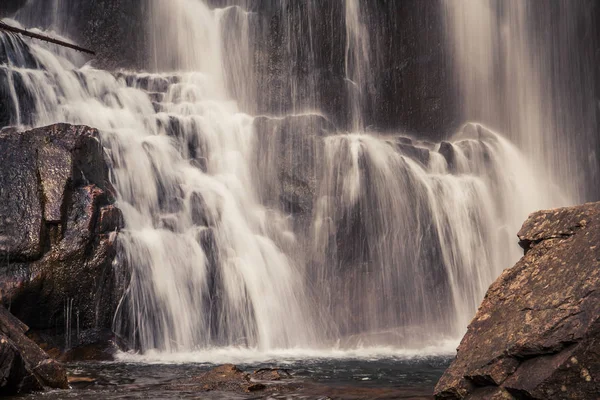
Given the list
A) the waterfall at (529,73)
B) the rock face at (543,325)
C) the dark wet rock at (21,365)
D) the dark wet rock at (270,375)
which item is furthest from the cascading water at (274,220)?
the rock face at (543,325)

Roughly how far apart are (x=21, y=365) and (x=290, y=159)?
11.0 metres

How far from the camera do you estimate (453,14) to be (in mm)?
22922

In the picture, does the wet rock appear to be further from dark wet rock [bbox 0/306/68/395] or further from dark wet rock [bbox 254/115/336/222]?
dark wet rock [bbox 254/115/336/222]

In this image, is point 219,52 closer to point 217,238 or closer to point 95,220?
point 217,238

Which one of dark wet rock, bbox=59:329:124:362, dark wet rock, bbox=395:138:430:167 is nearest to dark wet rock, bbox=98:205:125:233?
dark wet rock, bbox=59:329:124:362

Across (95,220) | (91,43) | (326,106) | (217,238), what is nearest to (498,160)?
(326,106)

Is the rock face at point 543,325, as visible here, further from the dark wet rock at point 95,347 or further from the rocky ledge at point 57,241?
the rocky ledge at point 57,241

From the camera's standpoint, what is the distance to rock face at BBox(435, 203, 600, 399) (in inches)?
150

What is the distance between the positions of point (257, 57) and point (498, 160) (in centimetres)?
914

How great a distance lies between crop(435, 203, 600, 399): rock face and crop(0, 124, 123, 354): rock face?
810 centimetres

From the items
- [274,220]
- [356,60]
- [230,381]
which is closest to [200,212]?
[274,220]

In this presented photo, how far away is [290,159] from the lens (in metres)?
16.6

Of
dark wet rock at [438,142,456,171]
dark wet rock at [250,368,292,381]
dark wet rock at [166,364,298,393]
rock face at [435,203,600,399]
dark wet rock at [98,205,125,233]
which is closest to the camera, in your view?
rock face at [435,203,600,399]

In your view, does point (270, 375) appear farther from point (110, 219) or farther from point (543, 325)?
point (110, 219)
